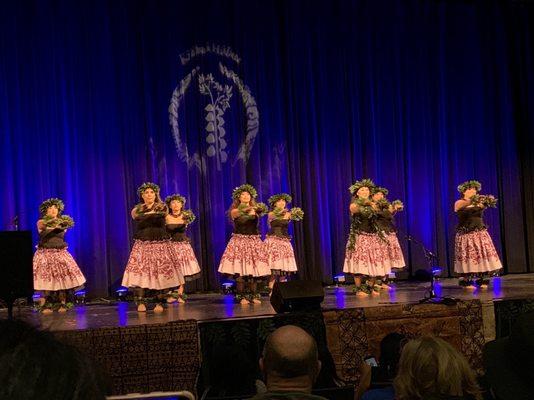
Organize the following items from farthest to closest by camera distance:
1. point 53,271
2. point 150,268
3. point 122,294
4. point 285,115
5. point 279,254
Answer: point 285,115
point 122,294
point 279,254
point 53,271
point 150,268

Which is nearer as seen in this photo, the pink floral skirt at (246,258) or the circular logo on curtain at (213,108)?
the pink floral skirt at (246,258)

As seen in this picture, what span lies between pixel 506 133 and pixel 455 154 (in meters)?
1.00

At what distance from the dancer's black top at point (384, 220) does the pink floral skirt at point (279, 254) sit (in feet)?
4.19

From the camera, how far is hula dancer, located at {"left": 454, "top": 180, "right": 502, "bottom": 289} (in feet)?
28.7

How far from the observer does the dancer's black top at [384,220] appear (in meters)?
8.97

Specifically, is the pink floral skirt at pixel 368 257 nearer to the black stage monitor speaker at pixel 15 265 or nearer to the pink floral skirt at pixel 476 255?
the pink floral skirt at pixel 476 255

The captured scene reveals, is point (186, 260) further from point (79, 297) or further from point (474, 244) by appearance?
point (474, 244)

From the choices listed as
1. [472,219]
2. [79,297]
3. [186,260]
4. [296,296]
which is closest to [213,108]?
[186,260]

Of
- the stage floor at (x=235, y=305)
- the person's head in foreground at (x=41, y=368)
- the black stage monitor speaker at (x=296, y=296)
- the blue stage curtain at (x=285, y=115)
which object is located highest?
the blue stage curtain at (x=285, y=115)

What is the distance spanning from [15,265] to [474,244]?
5.85m

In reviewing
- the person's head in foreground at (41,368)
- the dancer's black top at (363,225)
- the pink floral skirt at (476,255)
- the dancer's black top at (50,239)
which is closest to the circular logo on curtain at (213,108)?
the dancer's black top at (363,225)

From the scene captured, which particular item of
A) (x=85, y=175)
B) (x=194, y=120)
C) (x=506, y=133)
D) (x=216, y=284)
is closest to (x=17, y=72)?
(x=85, y=175)

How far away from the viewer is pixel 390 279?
10172 millimetres

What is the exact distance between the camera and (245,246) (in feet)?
28.0
